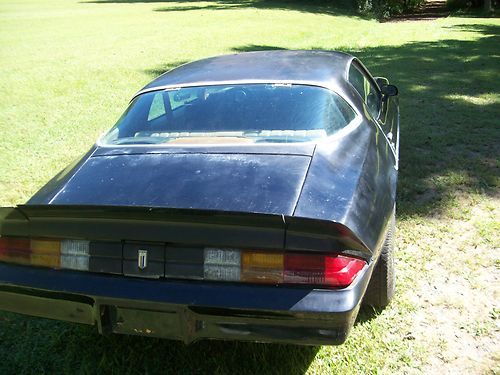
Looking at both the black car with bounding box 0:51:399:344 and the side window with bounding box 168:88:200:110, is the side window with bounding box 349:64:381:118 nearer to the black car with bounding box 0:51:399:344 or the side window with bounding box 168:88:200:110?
the black car with bounding box 0:51:399:344

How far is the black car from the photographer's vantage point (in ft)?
7.11

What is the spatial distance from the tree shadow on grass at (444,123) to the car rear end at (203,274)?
2467 mm

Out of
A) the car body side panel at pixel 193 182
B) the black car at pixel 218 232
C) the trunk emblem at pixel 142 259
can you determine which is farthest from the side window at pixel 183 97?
the trunk emblem at pixel 142 259

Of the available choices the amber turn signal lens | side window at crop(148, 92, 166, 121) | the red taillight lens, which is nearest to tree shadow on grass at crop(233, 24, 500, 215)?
side window at crop(148, 92, 166, 121)

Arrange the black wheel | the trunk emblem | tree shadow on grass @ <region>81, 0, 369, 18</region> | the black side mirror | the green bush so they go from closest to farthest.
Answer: the trunk emblem
the black wheel
the black side mirror
tree shadow on grass @ <region>81, 0, 369, 18</region>
the green bush

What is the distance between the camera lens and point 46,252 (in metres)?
2.48

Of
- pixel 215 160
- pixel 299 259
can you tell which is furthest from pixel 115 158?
pixel 299 259

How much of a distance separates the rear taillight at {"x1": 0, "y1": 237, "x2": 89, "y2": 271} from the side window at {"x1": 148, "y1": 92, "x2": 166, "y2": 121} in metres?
1.17

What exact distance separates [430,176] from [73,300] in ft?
12.4

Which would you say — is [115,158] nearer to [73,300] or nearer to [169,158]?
[169,158]

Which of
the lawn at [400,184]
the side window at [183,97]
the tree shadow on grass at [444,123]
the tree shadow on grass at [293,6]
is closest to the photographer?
the lawn at [400,184]

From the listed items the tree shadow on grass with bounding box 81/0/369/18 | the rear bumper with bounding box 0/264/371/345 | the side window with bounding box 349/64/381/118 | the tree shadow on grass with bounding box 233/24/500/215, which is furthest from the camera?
the tree shadow on grass with bounding box 81/0/369/18

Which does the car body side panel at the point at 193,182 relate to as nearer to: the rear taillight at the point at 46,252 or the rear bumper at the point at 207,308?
the rear taillight at the point at 46,252

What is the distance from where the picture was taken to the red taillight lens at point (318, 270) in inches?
85.2
